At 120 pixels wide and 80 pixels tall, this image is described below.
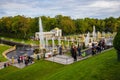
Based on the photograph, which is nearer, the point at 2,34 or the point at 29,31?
the point at 29,31

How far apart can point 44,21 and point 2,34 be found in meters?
35.6

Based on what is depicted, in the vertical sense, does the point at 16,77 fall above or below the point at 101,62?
below

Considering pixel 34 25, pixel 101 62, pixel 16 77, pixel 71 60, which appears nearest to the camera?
pixel 101 62

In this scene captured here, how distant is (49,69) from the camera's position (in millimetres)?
27266

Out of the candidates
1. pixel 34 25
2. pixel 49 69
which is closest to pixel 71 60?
pixel 49 69

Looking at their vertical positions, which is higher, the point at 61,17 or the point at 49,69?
the point at 61,17

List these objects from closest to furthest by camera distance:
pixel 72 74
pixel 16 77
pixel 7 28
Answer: pixel 72 74
pixel 16 77
pixel 7 28

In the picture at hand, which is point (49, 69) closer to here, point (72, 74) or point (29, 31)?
point (72, 74)

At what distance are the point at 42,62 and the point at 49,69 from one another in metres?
3.13

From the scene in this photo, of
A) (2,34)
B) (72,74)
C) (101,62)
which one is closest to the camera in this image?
(72,74)

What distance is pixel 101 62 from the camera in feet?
68.3

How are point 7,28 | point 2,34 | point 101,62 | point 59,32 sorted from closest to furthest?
point 101,62 → point 59,32 → point 7,28 → point 2,34

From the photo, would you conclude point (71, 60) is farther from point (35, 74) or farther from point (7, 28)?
point (7, 28)

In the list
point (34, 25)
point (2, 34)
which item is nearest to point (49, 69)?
point (34, 25)
